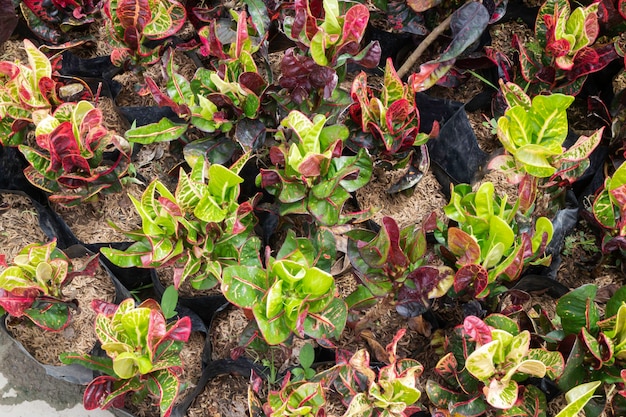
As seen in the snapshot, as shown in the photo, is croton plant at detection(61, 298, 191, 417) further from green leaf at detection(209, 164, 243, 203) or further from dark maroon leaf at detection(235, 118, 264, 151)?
dark maroon leaf at detection(235, 118, 264, 151)

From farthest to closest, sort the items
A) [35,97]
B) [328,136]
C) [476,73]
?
[476,73] < [35,97] < [328,136]

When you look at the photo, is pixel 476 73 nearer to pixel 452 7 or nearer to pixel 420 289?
pixel 452 7

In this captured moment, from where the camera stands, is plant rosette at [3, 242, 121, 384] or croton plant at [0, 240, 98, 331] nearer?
croton plant at [0, 240, 98, 331]

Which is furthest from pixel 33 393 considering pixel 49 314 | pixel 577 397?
pixel 577 397

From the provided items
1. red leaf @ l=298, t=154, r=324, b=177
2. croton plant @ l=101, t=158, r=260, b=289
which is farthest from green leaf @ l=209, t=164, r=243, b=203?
red leaf @ l=298, t=154, r=324, b=177

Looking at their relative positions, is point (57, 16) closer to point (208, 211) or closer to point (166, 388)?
point (208, 211)

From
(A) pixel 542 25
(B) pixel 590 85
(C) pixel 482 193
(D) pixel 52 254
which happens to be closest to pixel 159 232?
(D) pixel 52 254
